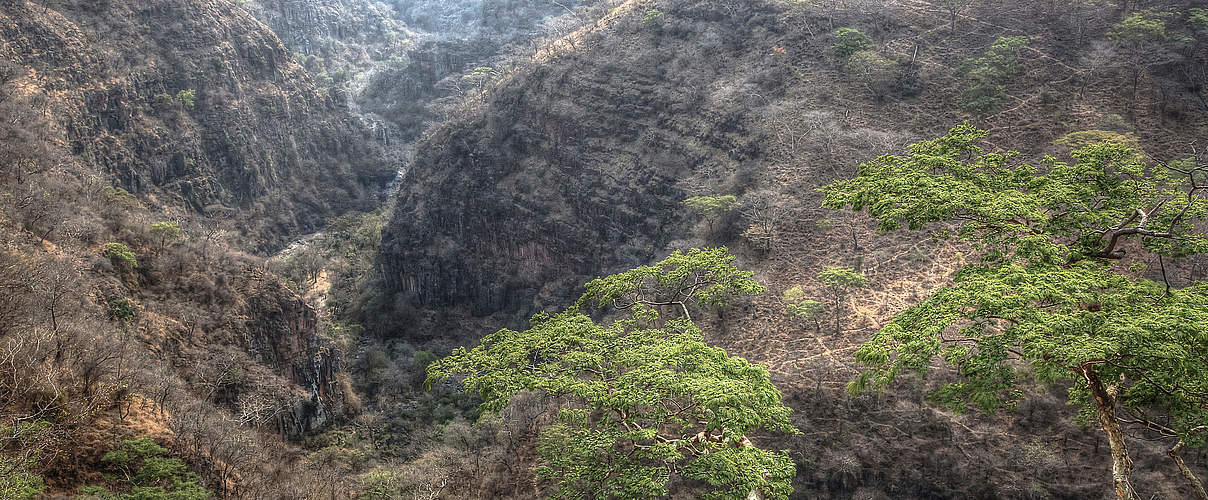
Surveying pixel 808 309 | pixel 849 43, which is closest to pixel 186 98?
pixel 849 43

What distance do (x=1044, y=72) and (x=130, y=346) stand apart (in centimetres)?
3953

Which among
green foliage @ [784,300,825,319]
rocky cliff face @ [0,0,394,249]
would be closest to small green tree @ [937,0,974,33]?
green foliage @ [784,300,825,319]

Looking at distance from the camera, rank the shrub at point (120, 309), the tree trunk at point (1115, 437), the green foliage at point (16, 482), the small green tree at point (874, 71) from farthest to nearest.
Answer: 1. the small green tree at point (874, 71)
2. the shrub at point (120, 309)
3. the tree trunk at point (1115, 437)
4. the green foliage at point (16, 482)

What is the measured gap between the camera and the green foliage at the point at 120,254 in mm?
25188

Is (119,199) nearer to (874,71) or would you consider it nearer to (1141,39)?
(874,71)

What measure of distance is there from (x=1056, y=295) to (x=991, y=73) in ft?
83.9

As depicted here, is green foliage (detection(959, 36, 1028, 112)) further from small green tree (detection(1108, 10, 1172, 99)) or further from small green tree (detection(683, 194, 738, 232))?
small green tree (detection(683, 194, 738, 232))

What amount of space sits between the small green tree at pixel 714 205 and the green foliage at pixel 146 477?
21.4 m

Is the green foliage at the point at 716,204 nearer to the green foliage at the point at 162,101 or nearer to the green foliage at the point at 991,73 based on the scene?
the green foliage at the point at 991,73

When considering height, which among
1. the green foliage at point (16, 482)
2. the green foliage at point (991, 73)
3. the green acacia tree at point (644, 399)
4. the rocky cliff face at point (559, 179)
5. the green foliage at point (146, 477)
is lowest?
the rocky cliff face at point (559, 179)

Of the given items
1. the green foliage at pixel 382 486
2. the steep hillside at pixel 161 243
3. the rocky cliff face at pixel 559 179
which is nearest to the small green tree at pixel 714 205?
the rocky cliff face at pixel 559 179

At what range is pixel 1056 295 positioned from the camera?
930 centimetres

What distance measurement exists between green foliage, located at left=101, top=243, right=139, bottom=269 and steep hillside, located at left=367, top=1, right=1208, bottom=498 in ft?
66.8

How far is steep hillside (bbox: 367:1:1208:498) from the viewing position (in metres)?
17.8
